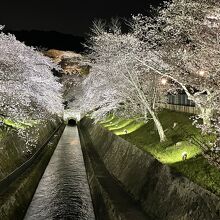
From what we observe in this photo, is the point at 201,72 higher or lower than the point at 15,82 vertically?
higher

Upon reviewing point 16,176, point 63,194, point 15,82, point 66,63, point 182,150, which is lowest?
point 63,194

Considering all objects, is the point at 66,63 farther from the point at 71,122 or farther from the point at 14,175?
the point at 14,175

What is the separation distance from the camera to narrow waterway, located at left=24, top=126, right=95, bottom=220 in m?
19.8

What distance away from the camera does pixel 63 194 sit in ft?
77.6

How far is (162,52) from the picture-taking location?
80.9 feet

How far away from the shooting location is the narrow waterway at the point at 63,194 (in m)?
19.8

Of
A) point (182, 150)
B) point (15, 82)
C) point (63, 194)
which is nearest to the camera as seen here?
point (182, 150)

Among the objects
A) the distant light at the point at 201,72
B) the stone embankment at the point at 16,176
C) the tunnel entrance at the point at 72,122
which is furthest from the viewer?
the tunnel entrance at the point at 72,122

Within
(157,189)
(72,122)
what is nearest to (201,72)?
(157,189)

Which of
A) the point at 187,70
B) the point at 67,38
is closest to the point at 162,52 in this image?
the point at 187,70

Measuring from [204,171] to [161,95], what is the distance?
29.5m

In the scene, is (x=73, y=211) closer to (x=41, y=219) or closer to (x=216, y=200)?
(x=41, y=219)

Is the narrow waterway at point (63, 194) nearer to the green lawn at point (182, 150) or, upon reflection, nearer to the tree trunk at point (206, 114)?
the green lawn at point (182, 150)

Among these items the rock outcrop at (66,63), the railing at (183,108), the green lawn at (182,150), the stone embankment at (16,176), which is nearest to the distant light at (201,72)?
the green lawn at (182,150)
